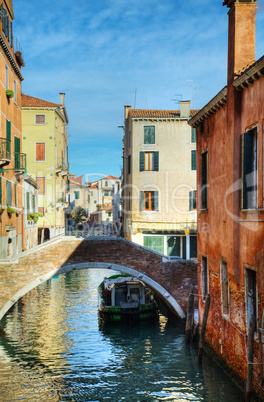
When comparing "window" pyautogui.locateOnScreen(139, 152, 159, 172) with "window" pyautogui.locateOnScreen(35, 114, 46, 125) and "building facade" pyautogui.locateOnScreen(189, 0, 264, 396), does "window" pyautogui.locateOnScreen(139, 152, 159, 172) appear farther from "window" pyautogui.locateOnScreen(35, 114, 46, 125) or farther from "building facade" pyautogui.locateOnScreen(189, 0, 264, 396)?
"building facade" pyautogui.locateOnScreen(189, 0, 264, 396)

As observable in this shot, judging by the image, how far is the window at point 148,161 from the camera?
26.2 meters

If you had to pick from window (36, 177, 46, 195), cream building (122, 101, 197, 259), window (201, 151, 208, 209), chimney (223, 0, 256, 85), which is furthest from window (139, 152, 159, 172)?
chimney (223, 0, 256, 85)

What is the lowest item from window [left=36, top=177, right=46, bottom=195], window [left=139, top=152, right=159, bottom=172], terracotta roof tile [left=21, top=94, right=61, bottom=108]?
window [left=36, top=177, right=46, bottom=195]

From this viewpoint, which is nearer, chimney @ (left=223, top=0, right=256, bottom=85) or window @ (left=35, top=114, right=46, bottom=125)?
chimney @ (left=223, top=0, right=256, bottom=85)

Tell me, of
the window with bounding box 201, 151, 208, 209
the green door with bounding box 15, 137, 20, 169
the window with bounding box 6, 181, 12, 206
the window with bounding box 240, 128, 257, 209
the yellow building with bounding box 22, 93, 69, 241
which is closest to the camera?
the window with bounding box 240, 128, 257, 209

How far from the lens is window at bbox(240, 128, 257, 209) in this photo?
28.2ft

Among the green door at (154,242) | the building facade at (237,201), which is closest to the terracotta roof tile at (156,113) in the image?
the green door at (154,242)

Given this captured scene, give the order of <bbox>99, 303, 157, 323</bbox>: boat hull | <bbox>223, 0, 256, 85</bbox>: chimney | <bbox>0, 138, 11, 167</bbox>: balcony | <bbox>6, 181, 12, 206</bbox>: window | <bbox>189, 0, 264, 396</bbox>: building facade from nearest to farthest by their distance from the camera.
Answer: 1. <bbox>189, 0, 264, 396</bbox>: building facade
2. <bbox>223, 0, 256, 85</bbox>: chimney
3. <bbox>0, 138, 11, 167</bbox>: balcony
4. <bbox>99, 303, 157, 323</bbox>: boat hull
5. <bbox>6, 181, 12, 206</bbox>: window

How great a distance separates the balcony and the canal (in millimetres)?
5548

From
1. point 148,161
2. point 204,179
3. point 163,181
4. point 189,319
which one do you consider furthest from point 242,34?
point 148,161

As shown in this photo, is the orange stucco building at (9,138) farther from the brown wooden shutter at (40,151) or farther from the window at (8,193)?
the brown wooden shutter at (40,151)

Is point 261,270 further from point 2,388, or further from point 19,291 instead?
point 19,291

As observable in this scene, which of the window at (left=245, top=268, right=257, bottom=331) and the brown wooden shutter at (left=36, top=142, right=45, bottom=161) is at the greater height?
the brown wooden shutter at (left=36, top=142, right=45, bottom=161)

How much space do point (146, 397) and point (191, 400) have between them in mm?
965
